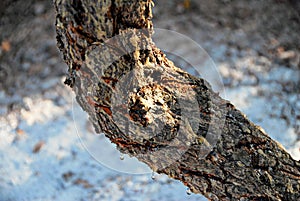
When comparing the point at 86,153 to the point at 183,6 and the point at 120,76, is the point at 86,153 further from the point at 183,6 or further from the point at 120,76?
the point at 120,76

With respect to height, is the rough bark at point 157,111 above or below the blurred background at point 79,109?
below

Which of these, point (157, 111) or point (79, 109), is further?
point (79, 109)

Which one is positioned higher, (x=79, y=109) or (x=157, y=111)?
(x=79, y=109)

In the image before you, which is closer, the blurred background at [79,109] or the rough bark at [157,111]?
the rough bark at [157,111]

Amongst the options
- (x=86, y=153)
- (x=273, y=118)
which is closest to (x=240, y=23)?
(x=273, y=118)
